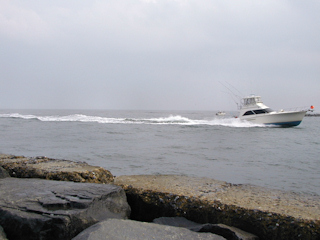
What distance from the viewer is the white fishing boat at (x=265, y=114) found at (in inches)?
1134

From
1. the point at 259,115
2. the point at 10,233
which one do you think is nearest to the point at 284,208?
the point at 10,233

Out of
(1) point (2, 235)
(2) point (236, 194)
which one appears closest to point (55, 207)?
(1) point (2, 235)

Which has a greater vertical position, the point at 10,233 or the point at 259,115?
the point at 259,115

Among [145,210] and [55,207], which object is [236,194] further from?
[55,207]

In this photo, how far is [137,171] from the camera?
24.3ft

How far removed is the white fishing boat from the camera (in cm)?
2880

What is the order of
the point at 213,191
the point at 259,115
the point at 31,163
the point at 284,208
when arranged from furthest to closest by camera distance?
1. the point at 259,115
2. the point at 31,163
3. the point at 213,191
4. the point at 284,208

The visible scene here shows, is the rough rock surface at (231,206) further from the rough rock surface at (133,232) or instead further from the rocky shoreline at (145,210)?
the rough rock surface at (133,232)

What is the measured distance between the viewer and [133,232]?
2.39 meters

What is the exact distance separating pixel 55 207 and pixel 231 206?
6.58 feet

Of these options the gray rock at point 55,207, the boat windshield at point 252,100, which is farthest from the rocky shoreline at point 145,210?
the boat windshield at point 252,100

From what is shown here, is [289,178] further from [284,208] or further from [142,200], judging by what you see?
[142,200]

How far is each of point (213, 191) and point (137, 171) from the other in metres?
3.95

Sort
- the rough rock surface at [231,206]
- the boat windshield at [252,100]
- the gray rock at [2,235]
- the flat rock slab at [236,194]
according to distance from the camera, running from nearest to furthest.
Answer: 1. the gray rock at [2,235]
2. the rough rock surface at [231,206]
3. the flat rock slab at [236,194]
4. the boat windshield at [252,100]
